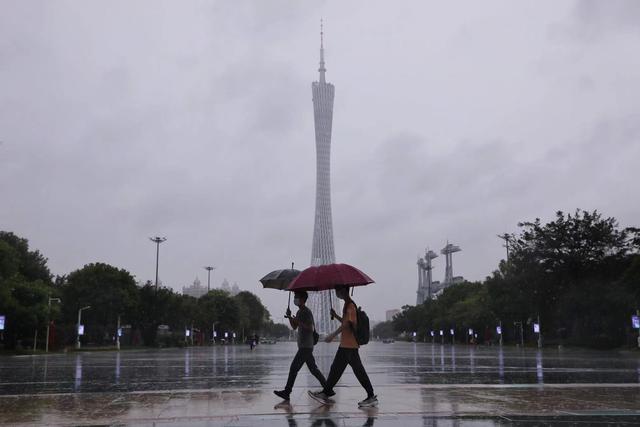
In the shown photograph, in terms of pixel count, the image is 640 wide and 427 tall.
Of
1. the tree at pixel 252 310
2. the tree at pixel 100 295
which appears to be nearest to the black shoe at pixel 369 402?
the tree at pixel 100 295

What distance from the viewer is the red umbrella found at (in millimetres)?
11219

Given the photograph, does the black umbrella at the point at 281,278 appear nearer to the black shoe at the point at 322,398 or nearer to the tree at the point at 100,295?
the black shoe at the point at 322,398

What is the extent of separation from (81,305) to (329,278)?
Answer: 62827mm

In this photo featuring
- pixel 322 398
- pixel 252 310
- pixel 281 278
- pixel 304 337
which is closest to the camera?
pixel 322 398

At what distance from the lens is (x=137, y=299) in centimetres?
7375

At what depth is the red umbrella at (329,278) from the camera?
11219 mm

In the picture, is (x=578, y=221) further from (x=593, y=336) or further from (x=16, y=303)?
(x=16, y=303)

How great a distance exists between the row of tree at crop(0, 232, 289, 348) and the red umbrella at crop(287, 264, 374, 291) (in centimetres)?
4237

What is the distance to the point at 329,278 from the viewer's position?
442 inches

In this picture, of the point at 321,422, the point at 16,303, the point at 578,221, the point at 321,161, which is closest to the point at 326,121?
the point at 321,161

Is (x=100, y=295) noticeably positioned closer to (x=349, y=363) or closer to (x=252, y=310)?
(x=349, y=363)

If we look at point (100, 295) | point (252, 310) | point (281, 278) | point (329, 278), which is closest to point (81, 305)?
point (100, 295)

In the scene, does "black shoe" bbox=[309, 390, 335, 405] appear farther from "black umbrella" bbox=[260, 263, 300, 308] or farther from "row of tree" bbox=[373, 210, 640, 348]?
"row of tree" bbox=[373, 210, 640, 348]

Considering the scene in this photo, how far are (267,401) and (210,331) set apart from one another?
11151 centimetres
